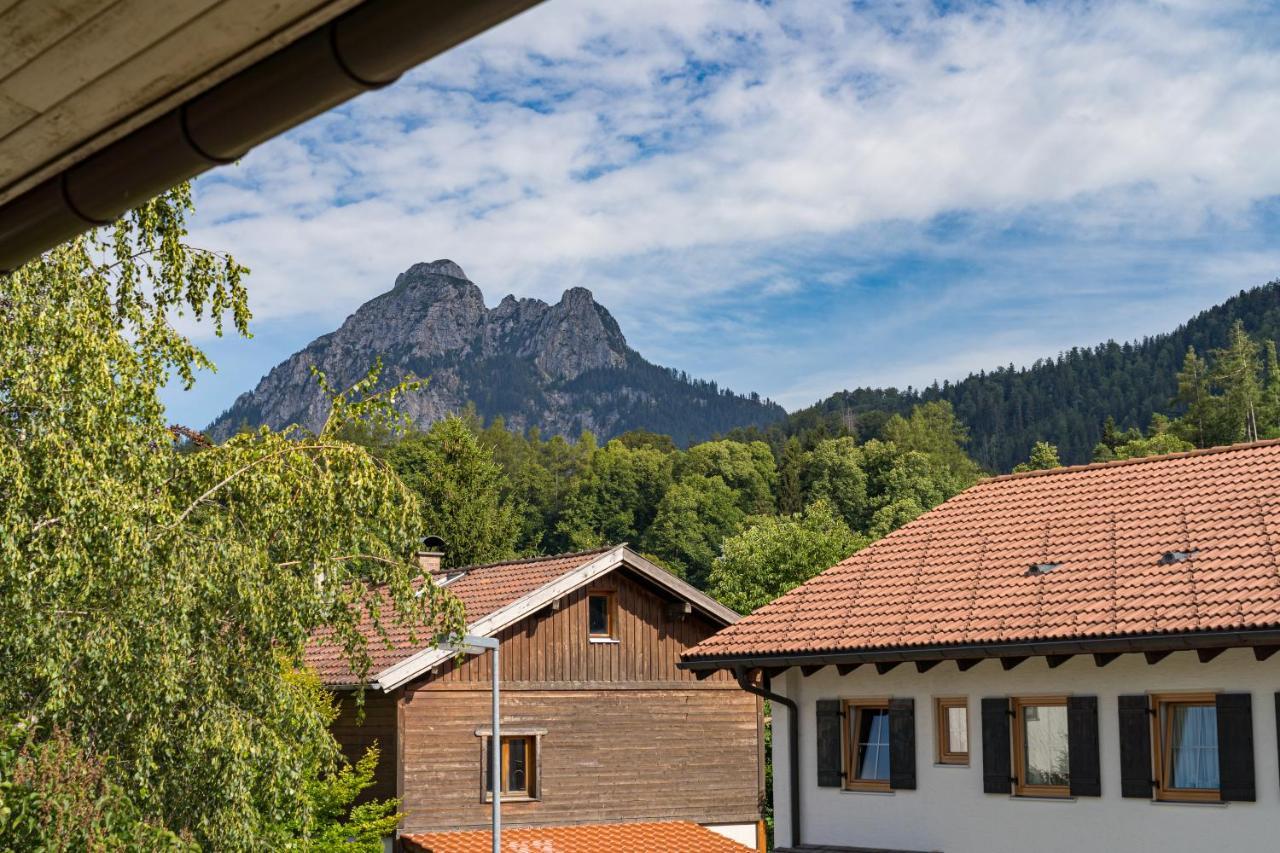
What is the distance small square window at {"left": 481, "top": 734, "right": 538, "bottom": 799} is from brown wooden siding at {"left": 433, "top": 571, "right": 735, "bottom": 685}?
110cm

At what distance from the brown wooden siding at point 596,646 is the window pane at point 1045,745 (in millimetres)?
12921

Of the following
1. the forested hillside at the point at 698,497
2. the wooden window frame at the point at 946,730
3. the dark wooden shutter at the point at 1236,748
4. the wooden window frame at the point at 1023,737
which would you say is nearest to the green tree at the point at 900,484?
the forested hillside at the point at 698,497

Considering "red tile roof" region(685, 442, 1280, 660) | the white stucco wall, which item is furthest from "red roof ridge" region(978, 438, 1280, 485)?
the white stucco wall

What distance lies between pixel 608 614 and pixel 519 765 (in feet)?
11.3

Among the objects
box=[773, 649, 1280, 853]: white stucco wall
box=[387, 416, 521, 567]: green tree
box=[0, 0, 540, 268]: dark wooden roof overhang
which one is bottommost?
box=[773, 649, 1280, 853]: white stucco wall

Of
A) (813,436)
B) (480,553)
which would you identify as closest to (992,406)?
(813,436)

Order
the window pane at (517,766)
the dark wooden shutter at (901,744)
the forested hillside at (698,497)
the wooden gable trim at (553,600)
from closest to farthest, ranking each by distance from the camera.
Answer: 1. the dark wooden shutter at (901,744)
2. the wooden gable trim at (553,600)
3. the window pane at (517,766)
4. the forested hillside at (698,497)

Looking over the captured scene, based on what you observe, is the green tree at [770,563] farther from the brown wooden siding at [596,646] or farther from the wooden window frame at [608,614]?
the wooden window frame at [608,614]

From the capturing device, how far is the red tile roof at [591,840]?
2572 centimetres

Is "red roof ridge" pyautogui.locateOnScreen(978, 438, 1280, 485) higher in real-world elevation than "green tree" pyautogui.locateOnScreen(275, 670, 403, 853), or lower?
higher

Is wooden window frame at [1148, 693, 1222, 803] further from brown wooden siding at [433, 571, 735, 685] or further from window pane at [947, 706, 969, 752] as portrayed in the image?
brown wooden siding at [433, 571, 735, 685]

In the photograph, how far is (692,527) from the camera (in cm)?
9019

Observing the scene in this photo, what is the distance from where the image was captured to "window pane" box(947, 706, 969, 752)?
17094mm

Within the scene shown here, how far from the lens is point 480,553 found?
2307 inches
